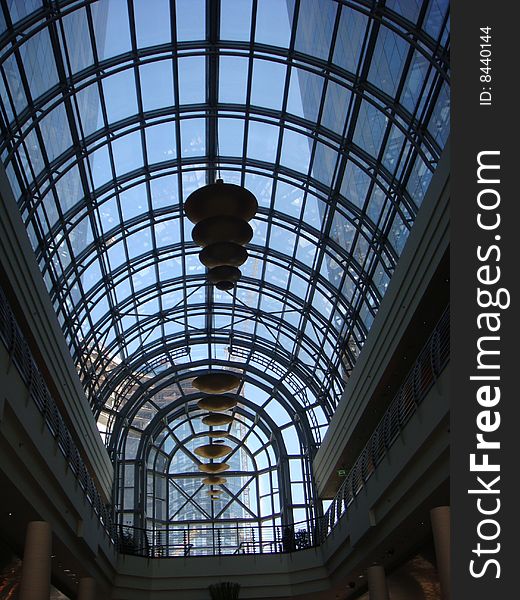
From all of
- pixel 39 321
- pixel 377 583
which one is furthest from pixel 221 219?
pixel 377 583

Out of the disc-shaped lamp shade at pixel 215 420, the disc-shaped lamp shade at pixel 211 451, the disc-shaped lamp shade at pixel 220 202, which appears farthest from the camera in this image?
the disc-shaped lamp shade at pixel 211 451

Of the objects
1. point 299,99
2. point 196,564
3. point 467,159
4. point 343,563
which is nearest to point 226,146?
point 299,99

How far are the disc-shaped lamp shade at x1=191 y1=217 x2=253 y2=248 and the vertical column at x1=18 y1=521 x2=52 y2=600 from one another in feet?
33.8

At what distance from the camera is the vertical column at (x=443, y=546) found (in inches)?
730

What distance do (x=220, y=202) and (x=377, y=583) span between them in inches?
713

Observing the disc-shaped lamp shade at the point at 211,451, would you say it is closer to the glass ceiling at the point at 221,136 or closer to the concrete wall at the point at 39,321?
the concrete wall at the point at 39,321

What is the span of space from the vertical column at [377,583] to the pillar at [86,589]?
1228cm

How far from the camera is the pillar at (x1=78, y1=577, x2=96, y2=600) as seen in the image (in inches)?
1178

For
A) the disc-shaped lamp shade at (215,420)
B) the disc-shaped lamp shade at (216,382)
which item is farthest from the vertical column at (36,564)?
the disc-shaped lamp shade at (215,420)

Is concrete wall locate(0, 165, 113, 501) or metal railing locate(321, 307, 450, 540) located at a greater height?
concrete wall locate(0, 165, 113, 501)

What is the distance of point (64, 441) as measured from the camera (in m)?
24.2

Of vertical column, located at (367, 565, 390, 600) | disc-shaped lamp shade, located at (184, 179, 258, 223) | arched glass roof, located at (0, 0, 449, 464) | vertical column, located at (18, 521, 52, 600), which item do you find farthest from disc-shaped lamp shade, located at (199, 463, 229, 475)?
disc-shaped lamp shade, located at (184, 179, 258, 223)

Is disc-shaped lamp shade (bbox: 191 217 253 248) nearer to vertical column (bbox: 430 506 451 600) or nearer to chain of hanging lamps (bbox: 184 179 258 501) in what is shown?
chain of hanging lamps (bbox: 184 179 258 501)

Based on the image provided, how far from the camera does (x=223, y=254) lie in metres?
24.4
